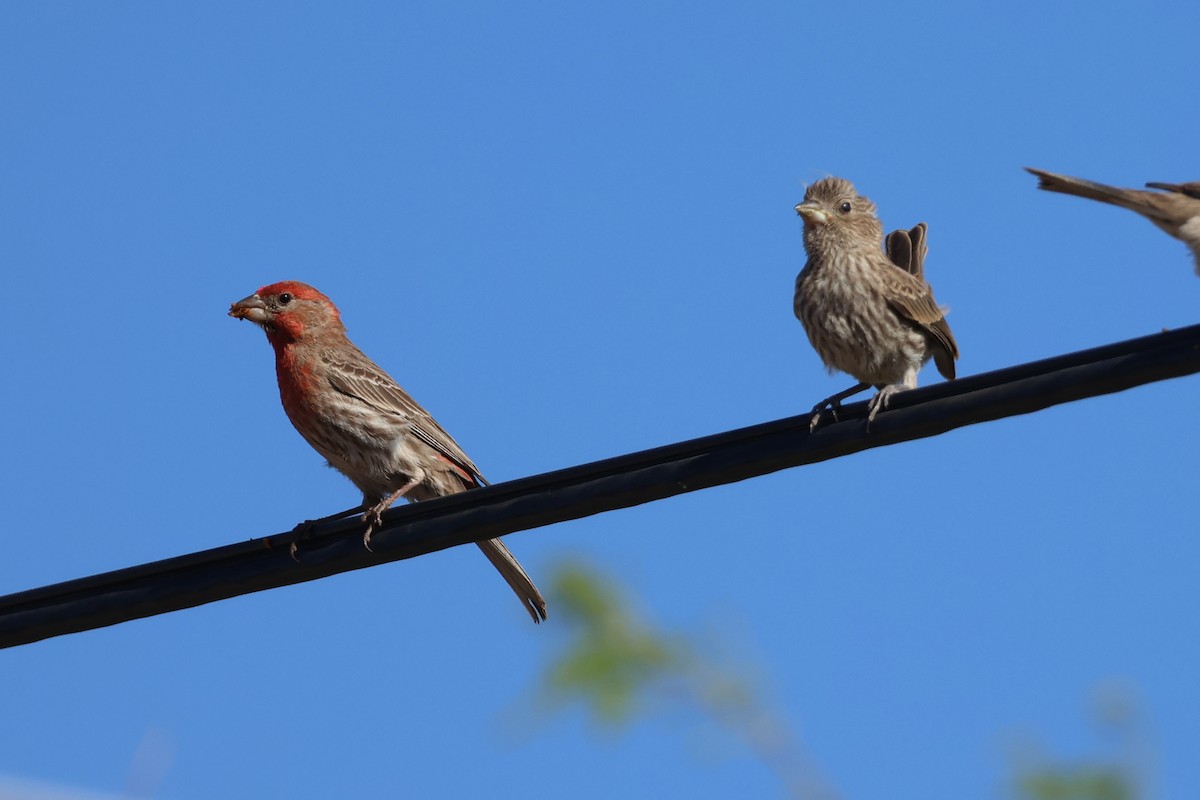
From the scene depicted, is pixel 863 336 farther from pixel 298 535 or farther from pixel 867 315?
pixel 298 535

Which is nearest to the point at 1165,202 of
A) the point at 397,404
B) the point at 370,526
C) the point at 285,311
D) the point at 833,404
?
the point at 833,404

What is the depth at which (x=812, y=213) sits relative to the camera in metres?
9.11

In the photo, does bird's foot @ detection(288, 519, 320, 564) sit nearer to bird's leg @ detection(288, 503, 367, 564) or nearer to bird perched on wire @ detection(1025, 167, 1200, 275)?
bird's leg @ detection(288, 503, 367, 564)

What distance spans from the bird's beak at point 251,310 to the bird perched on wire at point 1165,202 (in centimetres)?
495

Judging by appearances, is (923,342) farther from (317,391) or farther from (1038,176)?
(317,391)

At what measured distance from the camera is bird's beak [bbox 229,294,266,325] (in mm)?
9523

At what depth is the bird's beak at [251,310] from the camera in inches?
375

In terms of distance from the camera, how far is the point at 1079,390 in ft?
16.7

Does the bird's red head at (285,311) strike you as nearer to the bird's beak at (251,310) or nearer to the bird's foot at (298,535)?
the bird's beak at (251,310)

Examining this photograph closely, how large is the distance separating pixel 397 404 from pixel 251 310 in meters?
1.23

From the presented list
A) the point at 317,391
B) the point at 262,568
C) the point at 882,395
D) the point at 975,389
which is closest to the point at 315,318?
the point at 317,391

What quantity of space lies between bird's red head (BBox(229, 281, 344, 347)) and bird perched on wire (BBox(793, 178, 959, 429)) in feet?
9.44

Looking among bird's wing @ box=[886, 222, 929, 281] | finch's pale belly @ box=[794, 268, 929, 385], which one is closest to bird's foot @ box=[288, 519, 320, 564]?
finch's pale belly @ box=[794, 268, 929, 385]

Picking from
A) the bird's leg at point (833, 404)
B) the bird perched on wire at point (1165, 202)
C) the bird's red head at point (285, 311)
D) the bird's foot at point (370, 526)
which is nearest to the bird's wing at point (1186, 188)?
the bird perched on wire at point (1165, 202)
